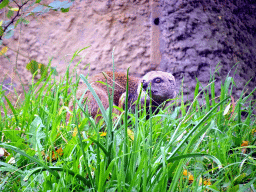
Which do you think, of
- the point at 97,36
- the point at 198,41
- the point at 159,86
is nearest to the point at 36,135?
the point at 159,86

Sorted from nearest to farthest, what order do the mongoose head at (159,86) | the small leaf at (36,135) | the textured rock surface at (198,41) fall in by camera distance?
the small leaf at (36,135)
the mongoose head at (159,86)
the textured rock surface at (198,41)

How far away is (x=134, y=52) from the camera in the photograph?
220 centimetres

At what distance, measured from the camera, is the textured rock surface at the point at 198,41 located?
7.16 ft

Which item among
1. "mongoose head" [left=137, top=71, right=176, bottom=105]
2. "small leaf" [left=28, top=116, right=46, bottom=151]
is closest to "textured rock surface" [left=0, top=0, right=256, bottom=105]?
"mongoose head" [left=137, top=71, right=176, bottom=105]

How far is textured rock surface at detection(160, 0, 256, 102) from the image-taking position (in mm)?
2182

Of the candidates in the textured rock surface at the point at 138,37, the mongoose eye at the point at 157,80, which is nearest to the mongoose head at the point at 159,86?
the mongoose eye at the point at 157,80

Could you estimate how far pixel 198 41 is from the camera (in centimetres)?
218

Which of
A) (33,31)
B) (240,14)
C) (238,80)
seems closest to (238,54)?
(238,80)

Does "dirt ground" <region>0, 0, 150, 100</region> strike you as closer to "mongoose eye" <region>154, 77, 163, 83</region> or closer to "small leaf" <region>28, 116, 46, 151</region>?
"mongoose eye" <region>154, 77, 163, 83</region>

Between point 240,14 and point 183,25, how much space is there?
0.63m

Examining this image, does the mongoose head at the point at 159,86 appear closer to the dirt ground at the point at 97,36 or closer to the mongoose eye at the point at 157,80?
the mongoose eye at the point at 157,80

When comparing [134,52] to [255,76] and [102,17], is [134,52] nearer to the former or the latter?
[102,17]

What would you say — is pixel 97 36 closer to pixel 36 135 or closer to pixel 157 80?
pixel 157 80

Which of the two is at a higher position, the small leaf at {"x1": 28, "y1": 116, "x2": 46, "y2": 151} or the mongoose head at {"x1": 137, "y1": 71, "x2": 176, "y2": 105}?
the mongoose head at {"x1": 137, "y1": 71, "x2": 176, "y2": 105}
